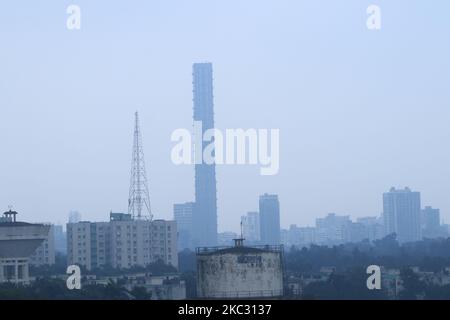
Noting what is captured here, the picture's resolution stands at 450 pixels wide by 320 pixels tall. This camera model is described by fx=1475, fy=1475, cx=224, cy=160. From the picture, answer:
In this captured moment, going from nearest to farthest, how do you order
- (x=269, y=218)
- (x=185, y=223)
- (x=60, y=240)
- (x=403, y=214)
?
(x=269, y=218) < (x=185, y=223) < (x=60, y=240) < (x=403, y=214)

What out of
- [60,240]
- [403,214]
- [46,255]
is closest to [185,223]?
[60,240]

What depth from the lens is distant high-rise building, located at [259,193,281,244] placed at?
40.7 m

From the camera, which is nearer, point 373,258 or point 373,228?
point 373,258

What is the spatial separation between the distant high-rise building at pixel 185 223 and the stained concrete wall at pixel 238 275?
124 ft

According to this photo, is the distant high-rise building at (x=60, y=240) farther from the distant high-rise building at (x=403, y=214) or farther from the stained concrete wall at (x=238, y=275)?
the stained concrete wall at (x=238, y=275)

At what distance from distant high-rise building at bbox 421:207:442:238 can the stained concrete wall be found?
48797 millimetres

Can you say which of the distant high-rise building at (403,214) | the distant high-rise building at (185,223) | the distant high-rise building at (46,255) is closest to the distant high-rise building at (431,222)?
the distant high-rise building at (403,214)

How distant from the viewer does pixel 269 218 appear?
4319 centimetres

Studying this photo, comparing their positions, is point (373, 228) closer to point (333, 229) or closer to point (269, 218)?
point (333, 229)

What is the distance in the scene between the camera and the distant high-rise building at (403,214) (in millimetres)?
60250

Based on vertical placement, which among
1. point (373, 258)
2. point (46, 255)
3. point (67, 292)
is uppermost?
point (46, 255)

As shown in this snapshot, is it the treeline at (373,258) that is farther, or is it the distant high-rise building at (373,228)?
the distant high-rise building at (373,228)

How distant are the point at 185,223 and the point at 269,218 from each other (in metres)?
11.7

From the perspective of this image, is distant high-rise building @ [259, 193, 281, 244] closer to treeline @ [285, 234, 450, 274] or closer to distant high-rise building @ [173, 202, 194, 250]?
treeline @ [285, 234, 450, 274]
